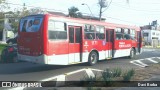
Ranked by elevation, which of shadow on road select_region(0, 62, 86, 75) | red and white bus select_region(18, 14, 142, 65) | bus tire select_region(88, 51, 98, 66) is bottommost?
shadow on road select_region(0, 62, 86, 75)

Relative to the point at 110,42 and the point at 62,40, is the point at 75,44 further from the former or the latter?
the point at 110,42

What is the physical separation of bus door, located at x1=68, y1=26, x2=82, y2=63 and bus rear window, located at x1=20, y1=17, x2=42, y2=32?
81.0 inches

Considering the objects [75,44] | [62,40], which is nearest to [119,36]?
[75,44]

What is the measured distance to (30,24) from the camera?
15.1m

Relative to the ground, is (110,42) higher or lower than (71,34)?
lower

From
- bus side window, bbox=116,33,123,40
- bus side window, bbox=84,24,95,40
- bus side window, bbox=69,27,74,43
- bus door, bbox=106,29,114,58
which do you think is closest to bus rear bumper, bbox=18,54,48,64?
bus side window, bbox=69,27,74,43

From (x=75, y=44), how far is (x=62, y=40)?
132cm

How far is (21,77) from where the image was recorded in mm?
12922

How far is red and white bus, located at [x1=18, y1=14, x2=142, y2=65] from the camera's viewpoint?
14.2 metres

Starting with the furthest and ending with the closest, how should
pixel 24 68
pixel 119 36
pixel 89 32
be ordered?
1. pixel 119 36
2. pixel 89 32
3. pixel 24 68

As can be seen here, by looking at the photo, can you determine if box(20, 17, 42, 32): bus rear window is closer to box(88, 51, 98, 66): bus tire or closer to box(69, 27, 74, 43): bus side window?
box(69, 27, 74, 43): bus side window

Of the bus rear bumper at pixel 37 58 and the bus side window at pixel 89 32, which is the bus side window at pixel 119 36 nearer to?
the bus side window at pixel 89 32

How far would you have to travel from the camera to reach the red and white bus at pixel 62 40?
14172 millimetres

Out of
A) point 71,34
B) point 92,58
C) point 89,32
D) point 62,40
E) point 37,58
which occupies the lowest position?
point 92,58
